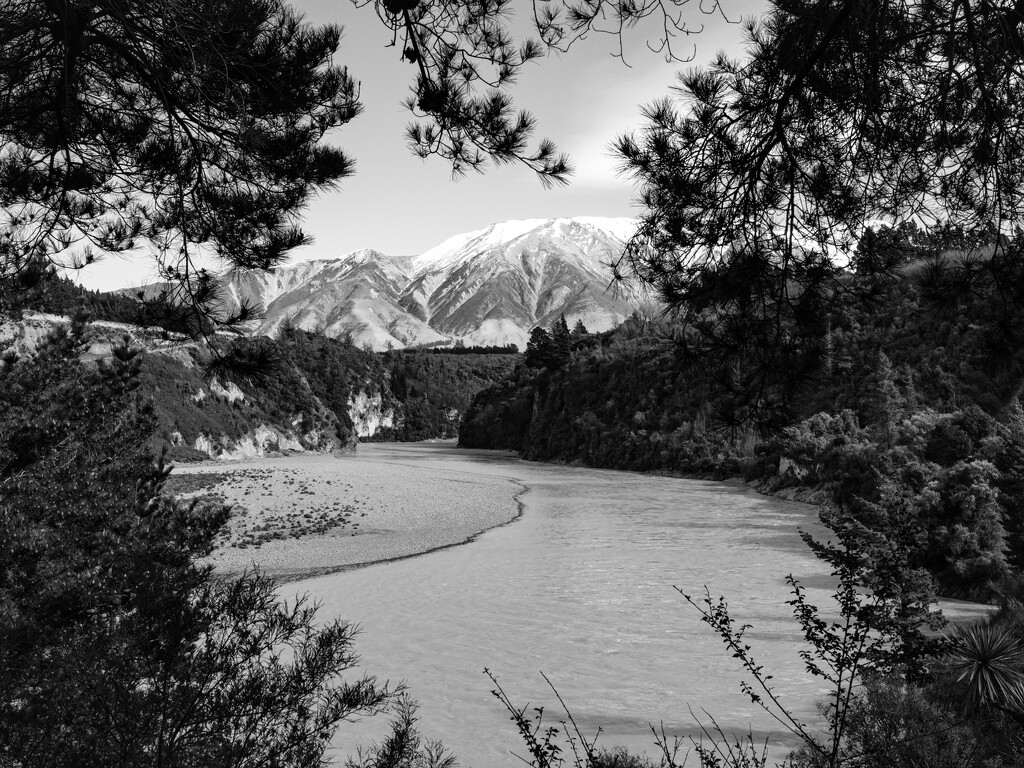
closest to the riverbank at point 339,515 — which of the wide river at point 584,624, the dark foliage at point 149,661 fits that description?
the wide river at point 584,624

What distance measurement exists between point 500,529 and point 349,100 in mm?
18416

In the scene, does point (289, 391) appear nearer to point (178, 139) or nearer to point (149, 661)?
point (178, 139)

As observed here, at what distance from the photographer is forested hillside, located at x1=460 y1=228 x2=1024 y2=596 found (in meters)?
4.05

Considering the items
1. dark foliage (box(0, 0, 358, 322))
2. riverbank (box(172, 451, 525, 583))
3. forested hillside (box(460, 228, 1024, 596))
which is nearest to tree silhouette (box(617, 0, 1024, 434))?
forested hillside (box(460, 228, 1024, 596))

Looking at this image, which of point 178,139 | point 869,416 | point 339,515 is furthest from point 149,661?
point 869,416

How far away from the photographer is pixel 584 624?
11.1 metres

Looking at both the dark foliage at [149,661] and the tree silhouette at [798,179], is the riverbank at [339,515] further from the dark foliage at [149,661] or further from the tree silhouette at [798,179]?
the tree silhouette at [798,179]

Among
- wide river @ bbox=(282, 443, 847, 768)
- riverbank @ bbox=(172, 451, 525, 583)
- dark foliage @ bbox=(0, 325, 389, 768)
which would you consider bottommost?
riverbank @ bbox=(172, 451, 525, 583)

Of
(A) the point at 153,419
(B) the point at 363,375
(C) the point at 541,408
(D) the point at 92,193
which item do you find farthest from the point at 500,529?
(B) the point at 363,375

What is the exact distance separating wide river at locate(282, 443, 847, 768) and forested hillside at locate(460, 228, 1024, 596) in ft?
5.41

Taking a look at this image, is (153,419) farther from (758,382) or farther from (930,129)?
(930,129)

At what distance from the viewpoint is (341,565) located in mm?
15828

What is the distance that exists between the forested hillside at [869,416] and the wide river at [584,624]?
165 cm

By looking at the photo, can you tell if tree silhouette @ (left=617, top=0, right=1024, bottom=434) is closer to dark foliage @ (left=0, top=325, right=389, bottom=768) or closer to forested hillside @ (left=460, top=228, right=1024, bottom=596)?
forested hillside @ (left=460, top=228, right=1024, bottom=596)
